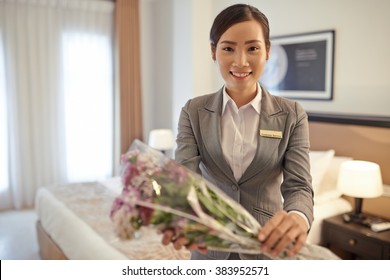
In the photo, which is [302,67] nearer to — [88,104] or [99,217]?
[99,217]

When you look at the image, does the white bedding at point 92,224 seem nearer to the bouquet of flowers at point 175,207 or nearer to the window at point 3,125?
the bouquet of flowers at point 175,207

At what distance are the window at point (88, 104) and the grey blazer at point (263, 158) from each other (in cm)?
303

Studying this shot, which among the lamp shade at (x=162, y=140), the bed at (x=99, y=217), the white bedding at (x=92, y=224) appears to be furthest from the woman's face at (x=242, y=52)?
the lamp shade at (x=162, y=140)

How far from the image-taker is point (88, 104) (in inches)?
146

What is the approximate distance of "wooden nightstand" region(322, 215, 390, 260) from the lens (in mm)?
1760

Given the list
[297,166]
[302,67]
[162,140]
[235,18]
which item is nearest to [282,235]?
[297,166]

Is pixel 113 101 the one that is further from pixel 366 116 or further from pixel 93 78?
pixel 366 116

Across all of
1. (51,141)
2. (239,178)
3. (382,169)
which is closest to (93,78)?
(51,141)

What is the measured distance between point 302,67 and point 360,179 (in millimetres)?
841

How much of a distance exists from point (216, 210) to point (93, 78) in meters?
3.30

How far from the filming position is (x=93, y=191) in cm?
252

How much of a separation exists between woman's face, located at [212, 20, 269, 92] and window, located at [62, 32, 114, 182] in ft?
10.2

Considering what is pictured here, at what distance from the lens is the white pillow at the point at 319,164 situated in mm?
2146

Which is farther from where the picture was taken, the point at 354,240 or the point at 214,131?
the point at 354,240
